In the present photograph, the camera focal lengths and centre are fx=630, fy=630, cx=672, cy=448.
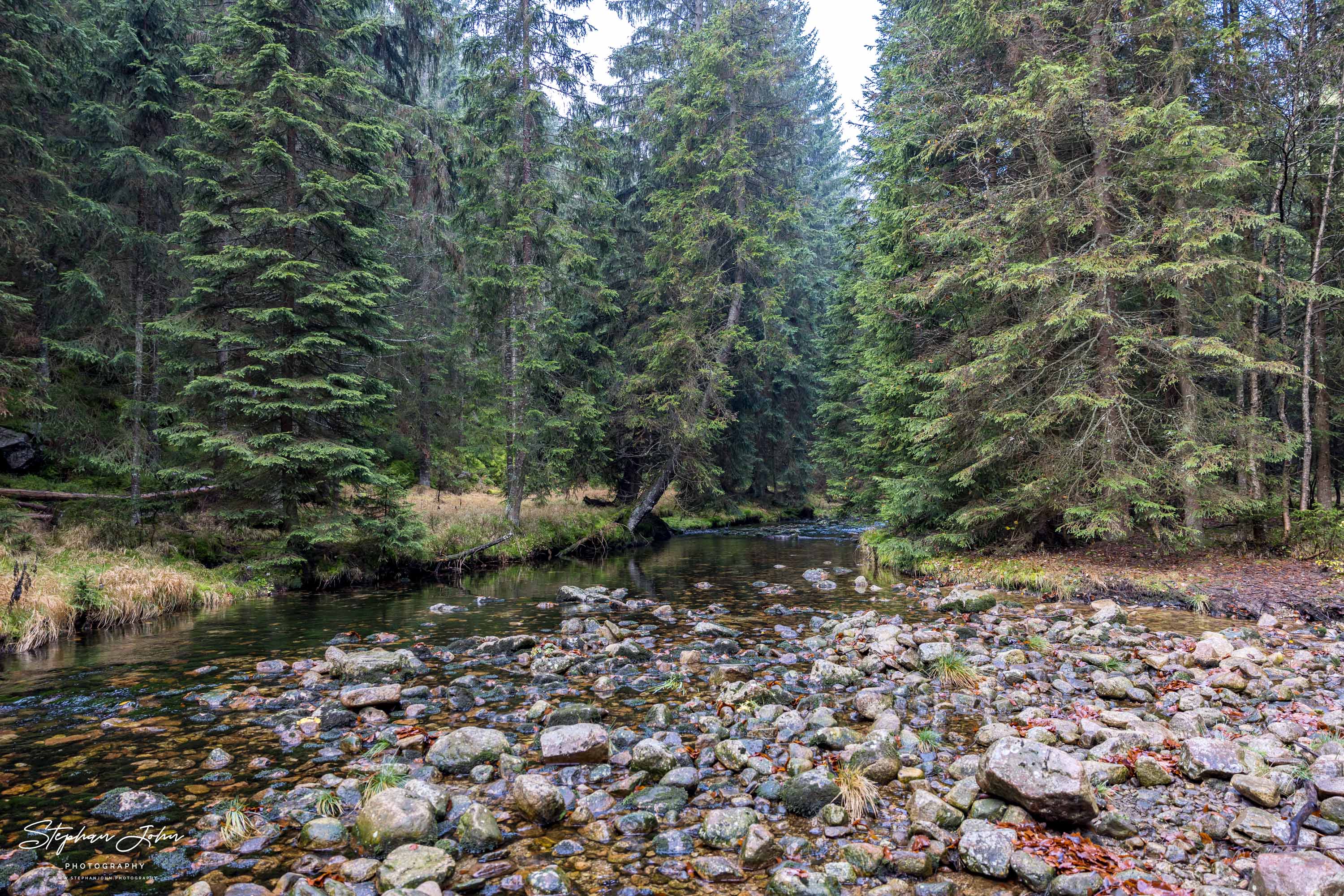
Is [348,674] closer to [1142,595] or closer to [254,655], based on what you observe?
[254,655]

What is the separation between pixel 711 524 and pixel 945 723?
23285mm

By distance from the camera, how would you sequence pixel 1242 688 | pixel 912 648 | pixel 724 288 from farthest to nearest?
pixel 724 288 < pixel 912 648 < pixel 1242 688

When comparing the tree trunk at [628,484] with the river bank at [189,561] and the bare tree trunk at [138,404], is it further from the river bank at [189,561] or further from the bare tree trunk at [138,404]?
the bare tree trunk at [138,404]

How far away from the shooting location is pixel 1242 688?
6184 millimetres

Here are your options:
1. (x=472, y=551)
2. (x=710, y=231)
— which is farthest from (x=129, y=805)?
(x=710, y=231)

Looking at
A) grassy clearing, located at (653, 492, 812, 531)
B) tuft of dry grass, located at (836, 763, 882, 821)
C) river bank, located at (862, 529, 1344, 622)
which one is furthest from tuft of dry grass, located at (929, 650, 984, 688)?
grassy clearing, located at (653, 492, 812, 531)

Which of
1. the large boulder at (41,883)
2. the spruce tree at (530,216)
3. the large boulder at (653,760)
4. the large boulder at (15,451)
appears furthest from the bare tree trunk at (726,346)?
the large boulder at (41,883)

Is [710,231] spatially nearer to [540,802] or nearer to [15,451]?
[15,451]

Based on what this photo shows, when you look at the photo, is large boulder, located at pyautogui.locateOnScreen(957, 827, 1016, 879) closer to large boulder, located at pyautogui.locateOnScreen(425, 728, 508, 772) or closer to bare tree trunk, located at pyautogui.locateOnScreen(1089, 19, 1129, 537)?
large boulder, located at pyautogui.locateOnScreen(425, 728, 508, 772)

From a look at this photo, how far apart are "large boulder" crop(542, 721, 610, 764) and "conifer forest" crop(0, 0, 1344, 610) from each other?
957 centimetres

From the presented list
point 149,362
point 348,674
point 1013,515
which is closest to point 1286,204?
point 1013,515

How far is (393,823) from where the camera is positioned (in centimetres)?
393

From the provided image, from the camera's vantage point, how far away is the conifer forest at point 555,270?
11.7 m

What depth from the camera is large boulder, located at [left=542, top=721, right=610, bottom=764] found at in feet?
16.7
